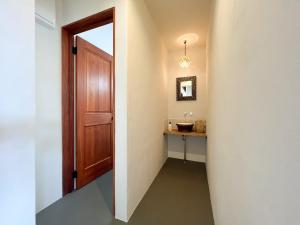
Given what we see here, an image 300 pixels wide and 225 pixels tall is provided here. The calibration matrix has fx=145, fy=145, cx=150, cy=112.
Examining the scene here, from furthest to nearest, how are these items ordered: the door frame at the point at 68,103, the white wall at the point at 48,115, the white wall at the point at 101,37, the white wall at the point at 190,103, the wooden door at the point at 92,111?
the white wall at the point at 190,103, the white wall at the point at 101,37, the wooden door at the point at 92,111, the door frame at the point at 68,103, the white wall at the point at 48,115

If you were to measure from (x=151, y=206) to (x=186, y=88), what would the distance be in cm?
235

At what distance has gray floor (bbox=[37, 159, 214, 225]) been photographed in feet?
4.84

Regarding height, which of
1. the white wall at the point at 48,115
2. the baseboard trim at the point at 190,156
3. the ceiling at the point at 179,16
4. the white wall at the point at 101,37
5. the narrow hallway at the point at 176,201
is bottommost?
the narrow hallway at the point at 176,201

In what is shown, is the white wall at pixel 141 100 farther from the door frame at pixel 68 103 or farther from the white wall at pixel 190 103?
the white wall at pixel 190 103

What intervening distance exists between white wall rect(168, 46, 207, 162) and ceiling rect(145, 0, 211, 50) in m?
0.46

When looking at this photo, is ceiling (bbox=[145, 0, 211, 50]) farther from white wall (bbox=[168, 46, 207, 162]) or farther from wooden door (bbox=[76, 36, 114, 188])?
wooden door (bbox=[76, 36, 114, 188])

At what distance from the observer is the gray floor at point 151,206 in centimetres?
147

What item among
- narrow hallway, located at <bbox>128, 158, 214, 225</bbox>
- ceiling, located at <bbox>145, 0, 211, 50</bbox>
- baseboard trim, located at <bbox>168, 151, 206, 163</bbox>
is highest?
ceiling, located at <bbox>145, 0, 211, 50</bbox>

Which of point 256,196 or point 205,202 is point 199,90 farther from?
point 256,196

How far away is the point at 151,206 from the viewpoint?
1692 mm

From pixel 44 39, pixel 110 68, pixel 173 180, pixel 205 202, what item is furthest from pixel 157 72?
pixel 205 202

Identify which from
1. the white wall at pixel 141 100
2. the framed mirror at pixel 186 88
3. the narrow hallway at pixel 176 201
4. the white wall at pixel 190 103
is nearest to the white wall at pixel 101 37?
the white wall at pixel 141 100

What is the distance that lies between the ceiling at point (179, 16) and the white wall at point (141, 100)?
0.46 feet

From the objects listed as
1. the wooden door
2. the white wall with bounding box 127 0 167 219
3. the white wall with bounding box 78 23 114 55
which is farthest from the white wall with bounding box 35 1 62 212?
the white wall with bounding box 127 0 167 219
